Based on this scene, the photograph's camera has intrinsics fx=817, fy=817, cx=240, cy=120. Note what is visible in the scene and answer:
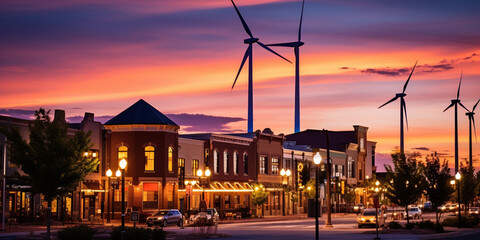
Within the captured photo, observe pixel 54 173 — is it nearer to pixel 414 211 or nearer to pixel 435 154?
pixel 435 154

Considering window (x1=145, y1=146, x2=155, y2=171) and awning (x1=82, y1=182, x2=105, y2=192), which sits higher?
window (x1=145, y1=146, x2=155, y2=171)

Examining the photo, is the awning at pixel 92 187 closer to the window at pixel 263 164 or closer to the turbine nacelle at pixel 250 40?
the window at pixel 263 164

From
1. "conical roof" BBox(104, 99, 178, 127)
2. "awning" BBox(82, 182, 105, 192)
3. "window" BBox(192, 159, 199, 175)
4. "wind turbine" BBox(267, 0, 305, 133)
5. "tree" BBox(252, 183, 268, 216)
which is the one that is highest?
"wind turbine" BBox(267, 0, 305, 133)

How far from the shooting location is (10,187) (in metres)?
67.2

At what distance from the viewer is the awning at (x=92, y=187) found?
77375mm

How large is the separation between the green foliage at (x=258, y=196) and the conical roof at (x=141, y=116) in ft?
65.5

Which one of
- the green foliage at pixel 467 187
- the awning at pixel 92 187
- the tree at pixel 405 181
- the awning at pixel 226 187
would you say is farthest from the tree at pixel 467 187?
the awning at pixel 92 187

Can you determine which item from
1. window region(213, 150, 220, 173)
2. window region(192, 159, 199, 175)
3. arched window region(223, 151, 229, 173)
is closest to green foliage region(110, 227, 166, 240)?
window region(192, 159, 199, 175)

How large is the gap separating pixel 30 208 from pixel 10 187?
3.64 metres

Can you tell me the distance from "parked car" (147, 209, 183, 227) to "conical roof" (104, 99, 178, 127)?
16.0 meters

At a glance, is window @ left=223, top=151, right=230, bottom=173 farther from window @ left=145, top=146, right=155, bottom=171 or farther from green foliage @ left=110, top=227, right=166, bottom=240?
green foliage @ left=110, top=227, right=166, bottom=240

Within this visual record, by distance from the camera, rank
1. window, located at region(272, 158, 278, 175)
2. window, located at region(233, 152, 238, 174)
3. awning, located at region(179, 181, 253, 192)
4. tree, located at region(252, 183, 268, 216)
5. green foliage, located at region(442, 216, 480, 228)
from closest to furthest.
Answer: green foliage, located at region(442, 216, 480, 228) < awning, located at region(179, 181, 253, 192) < window, located at region(233, 152, 238, 174) < tree, located at region(252, 183, 268, 216) < window, located at region(272, 158, 278, 175)

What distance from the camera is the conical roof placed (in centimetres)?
8288

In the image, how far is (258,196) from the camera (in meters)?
100
